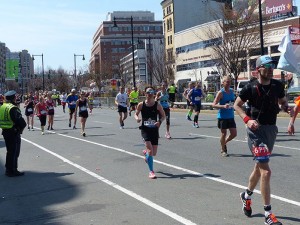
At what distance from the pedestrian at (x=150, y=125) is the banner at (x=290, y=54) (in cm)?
926

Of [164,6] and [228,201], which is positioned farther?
[164,6]

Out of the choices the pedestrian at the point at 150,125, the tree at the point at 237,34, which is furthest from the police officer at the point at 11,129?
the tree at the point at 237,34

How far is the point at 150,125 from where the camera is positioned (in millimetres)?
9164

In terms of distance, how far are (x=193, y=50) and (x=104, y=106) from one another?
124ft

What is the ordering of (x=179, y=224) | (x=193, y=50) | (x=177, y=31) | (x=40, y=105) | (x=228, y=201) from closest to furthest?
1. (x=179, y=224)
2. (x=228, y=201)
3. (x=40, y=105)
4. (x=193, y=50)
5. (x=177, y=31)

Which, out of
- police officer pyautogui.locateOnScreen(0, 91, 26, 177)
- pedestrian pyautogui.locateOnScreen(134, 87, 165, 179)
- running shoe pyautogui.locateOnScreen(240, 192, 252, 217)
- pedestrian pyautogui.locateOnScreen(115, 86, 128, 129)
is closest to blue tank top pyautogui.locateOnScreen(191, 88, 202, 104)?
pedestrian pyautogui.locateOnScreen(115, 86, 128, 129)

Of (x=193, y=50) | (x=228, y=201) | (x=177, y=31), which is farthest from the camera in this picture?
(x=177, y=31)

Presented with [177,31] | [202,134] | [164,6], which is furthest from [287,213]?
[164,6]

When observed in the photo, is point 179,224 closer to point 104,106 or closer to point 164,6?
point 104,106

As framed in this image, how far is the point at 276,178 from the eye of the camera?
8258 mm

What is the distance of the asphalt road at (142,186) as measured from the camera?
625 cm

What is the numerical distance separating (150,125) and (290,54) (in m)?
10.7

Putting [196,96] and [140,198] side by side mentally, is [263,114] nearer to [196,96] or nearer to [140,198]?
[140,198]

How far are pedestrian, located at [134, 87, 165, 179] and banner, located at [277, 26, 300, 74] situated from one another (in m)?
9.26
